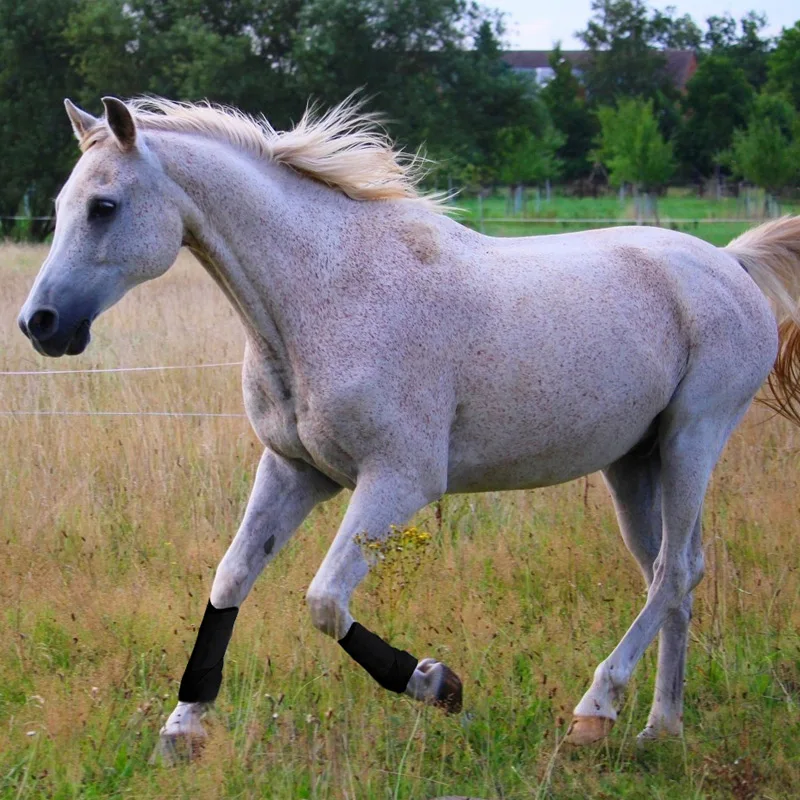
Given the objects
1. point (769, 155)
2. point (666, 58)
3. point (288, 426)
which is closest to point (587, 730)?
point (288, 426)

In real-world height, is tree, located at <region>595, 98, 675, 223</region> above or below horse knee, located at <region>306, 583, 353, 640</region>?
above

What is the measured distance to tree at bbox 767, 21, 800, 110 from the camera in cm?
4506

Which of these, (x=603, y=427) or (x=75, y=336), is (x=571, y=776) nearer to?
(x=603, y=427)

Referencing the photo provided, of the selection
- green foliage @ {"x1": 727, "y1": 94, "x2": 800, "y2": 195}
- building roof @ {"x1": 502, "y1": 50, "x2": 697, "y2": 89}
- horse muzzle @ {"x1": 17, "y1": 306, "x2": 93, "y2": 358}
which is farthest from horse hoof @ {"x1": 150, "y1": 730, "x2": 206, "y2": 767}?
building roof @ {"x1": 502, "y1": 50, "x2": 697, "y2": 89}

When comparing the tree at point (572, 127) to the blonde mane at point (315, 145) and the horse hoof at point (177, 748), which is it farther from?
the horse hoof at point (177, 748)

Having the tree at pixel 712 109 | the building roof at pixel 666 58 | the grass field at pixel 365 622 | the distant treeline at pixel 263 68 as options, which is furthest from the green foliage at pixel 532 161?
the grass field at pixel 365 622

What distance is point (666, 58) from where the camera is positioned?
69.7 m

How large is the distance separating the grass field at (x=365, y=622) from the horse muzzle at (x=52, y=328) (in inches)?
48.6

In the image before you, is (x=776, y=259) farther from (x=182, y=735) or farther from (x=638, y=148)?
(x=638, y=148)

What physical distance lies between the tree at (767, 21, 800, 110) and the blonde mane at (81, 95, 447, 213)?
44555 mm

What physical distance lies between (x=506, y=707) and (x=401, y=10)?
23377 millimetres

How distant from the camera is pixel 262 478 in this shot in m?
4.05

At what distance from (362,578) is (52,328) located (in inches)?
47.0

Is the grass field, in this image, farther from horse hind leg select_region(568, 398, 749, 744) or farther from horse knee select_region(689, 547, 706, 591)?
horse knee select_region(689, 547, 706, 591)
